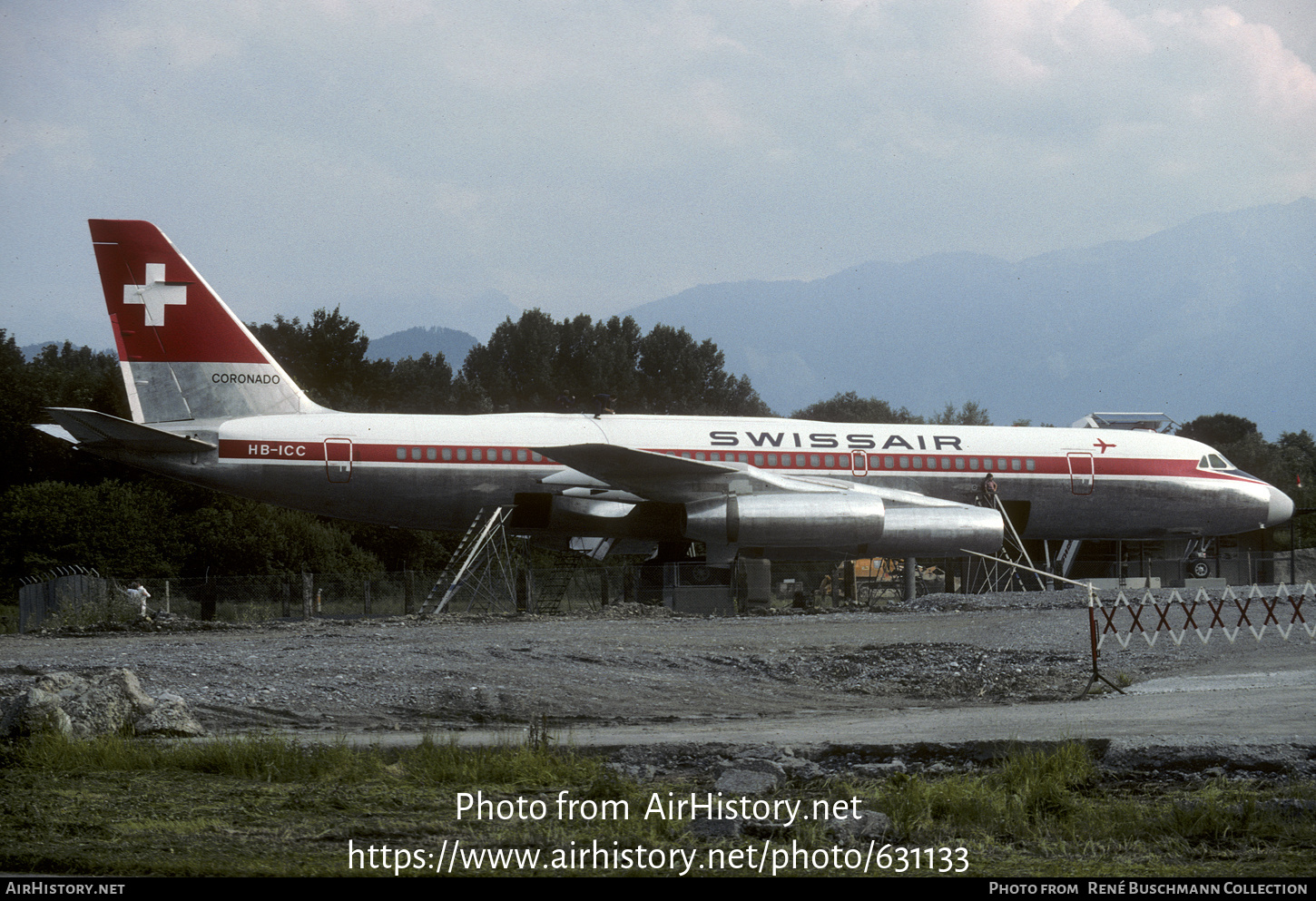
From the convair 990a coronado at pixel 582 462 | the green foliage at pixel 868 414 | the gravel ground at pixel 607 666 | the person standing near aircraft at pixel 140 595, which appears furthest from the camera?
the green foliage at pixel 868 414

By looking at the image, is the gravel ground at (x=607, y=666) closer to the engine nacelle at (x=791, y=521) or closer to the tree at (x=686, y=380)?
the engine nacelle at (x=791, y=521)

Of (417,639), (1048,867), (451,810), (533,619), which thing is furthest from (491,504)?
(1048,867)

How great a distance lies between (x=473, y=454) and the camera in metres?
23.4

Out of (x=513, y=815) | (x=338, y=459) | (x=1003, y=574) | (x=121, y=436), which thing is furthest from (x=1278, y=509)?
(x=513, y=815)

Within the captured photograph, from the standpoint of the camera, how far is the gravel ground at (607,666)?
36.4 ft

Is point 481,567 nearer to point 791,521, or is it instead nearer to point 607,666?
point 791,521

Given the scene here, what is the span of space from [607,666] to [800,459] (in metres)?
11.7

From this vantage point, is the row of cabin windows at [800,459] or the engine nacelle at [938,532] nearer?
the engine nacelle at [938,532]

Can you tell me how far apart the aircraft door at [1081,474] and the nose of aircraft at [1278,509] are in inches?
185

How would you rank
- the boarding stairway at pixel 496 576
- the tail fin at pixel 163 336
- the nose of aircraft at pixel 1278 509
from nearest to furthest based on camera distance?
1. the tail fin at pixel 163 336
2. the boarding stairway at pixel 496 576
3. the nose of aircraft at pixel 1278 509

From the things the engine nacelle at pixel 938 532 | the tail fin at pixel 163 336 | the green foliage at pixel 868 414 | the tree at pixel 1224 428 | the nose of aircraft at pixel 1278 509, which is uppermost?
the green foliage at pixel 868 414

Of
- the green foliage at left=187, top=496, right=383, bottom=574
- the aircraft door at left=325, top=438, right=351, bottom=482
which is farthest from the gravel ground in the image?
the green foliage at left=187, top=496, right=383, bottom=574

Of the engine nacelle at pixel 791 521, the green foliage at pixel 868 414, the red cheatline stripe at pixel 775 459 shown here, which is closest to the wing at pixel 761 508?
the engine nacelle at pixel 791 521
